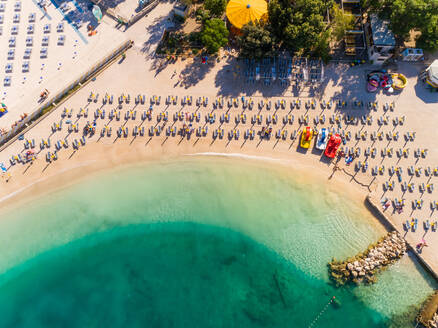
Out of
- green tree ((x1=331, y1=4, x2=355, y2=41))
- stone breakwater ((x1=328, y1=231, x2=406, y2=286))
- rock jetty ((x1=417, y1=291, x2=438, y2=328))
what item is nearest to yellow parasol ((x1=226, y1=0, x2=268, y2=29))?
green tree ((x1=331, y1=4, x2=355, y2=41))

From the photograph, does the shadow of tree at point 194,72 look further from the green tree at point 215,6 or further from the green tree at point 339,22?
the green tree at point 339,22

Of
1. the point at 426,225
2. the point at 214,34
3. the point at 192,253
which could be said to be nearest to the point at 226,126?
the point at 214,34

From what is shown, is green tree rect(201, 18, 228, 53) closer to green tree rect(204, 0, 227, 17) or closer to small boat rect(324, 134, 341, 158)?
green tree rect(204, 0, 227, 17)

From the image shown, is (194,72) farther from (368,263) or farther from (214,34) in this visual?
(368,263)

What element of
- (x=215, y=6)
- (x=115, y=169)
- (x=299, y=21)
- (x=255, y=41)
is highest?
(x=215, y=6)

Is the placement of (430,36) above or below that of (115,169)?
above

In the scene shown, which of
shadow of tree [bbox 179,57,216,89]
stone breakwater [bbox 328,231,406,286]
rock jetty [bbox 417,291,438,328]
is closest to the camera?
rock jetty [bbox 417,291,438,328]

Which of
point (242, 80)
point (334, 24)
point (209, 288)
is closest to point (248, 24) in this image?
point (242, 80)

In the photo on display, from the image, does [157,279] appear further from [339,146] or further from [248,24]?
[248,24]
